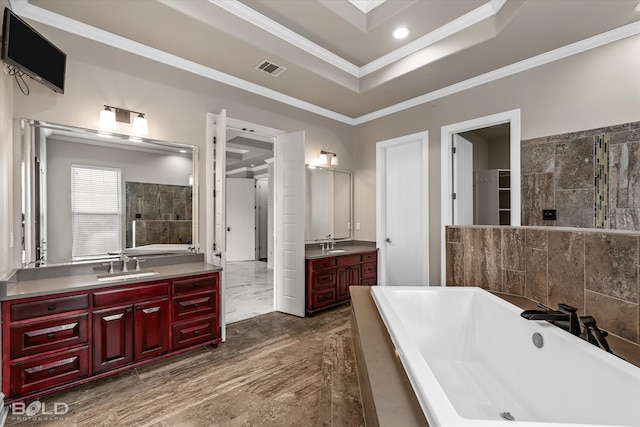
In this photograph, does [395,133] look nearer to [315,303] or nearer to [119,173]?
[315,303]

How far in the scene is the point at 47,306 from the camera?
1918 millimetres

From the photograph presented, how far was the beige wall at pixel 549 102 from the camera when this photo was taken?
92.7 inches

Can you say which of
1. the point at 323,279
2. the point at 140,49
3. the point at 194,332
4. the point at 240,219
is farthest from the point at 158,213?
the point at 240,219

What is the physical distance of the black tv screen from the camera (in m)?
1.78

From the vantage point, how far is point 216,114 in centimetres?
314

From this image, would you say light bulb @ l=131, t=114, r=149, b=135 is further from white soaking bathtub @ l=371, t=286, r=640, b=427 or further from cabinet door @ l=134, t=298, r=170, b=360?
white soaking bathtub @ l=371, t=286, r=640, b=427

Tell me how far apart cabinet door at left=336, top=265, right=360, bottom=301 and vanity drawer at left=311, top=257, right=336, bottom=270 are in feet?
0.53

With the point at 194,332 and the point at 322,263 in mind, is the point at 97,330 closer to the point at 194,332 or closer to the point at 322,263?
the point at 194,332

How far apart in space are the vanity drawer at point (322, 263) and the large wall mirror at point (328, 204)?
2.05ft

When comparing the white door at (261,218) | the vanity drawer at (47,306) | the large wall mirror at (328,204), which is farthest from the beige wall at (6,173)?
the white door at (261,218)

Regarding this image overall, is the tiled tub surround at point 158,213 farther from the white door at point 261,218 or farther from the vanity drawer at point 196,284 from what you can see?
the white door at point 261,218

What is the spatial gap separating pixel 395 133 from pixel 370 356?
341 cm

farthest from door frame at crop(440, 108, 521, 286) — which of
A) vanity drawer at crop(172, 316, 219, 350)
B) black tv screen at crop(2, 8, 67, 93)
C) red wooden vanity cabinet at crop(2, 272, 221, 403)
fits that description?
black tv screen at crop(2, 8, 67, 93)

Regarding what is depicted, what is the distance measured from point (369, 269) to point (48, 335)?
11.3ft
